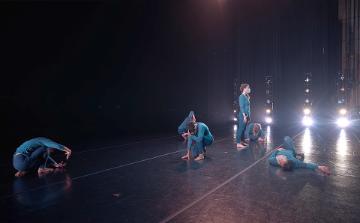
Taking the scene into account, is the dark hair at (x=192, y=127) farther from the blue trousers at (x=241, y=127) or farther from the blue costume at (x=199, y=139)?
the blue trousers at (x=241, y=127)

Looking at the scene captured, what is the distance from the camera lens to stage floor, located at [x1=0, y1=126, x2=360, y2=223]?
145 inches

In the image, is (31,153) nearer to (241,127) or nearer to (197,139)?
(197,139)

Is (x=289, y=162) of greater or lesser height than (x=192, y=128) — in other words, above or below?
below

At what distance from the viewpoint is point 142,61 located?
16828 millimetres

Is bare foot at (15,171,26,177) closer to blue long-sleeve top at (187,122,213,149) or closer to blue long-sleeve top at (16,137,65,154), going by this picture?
blue long-sleeve top at (16,137,65,154)

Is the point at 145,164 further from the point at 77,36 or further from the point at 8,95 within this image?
the point at 77,36

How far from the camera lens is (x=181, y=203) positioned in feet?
13.5

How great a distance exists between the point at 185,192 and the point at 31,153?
3341mm

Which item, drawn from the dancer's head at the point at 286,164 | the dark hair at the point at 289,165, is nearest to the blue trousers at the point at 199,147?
the dancer's head at the point at 286,164

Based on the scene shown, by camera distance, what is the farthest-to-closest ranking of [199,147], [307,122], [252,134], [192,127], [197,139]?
[307,122] → [252,134] → [199,147] → [197,139] → [192,127]

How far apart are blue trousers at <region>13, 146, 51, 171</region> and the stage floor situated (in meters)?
0.26

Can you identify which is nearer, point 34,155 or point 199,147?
point 34,155

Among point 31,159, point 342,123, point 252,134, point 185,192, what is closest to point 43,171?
point 31,159

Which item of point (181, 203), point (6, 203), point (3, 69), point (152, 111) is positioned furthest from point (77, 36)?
point (181, 203)
